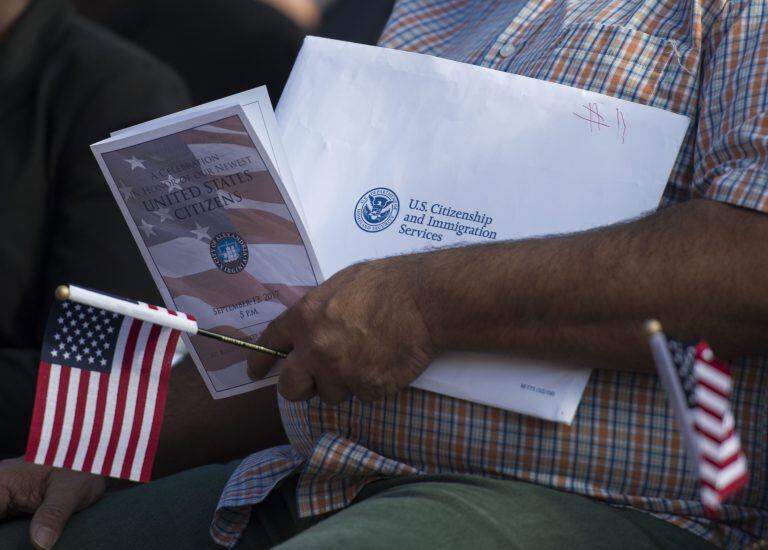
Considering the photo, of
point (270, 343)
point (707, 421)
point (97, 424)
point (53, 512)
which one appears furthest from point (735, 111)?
point (53, 512)

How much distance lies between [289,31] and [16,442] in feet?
4.24

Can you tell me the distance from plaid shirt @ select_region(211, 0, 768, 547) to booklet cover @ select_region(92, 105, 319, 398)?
16 centimetres

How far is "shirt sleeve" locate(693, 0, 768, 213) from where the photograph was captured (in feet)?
4.01

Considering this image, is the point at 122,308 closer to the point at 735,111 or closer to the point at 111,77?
the point at 735,111

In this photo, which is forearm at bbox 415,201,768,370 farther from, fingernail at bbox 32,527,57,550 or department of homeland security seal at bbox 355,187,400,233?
fingernail at bbox 32,527,57,550

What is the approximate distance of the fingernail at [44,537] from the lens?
1.49 metres

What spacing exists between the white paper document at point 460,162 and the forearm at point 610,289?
0.06 meters

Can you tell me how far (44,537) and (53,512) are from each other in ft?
0.16

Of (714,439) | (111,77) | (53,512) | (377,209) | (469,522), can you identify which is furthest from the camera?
(111,77)

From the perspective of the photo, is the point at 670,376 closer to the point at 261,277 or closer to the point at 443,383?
the point at 443,383

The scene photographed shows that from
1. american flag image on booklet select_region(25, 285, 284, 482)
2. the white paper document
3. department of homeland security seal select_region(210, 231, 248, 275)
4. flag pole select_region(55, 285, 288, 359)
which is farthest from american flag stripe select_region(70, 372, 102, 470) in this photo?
the white paper document

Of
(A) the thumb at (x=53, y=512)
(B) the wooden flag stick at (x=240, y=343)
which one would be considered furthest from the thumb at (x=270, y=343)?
(A) the thumb at (x=53, y=512)

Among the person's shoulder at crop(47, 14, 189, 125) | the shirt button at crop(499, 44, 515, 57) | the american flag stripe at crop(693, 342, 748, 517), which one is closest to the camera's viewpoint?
the american flag stripe at crop(693, 342, 748, 517)

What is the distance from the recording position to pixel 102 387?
4.35 ft
